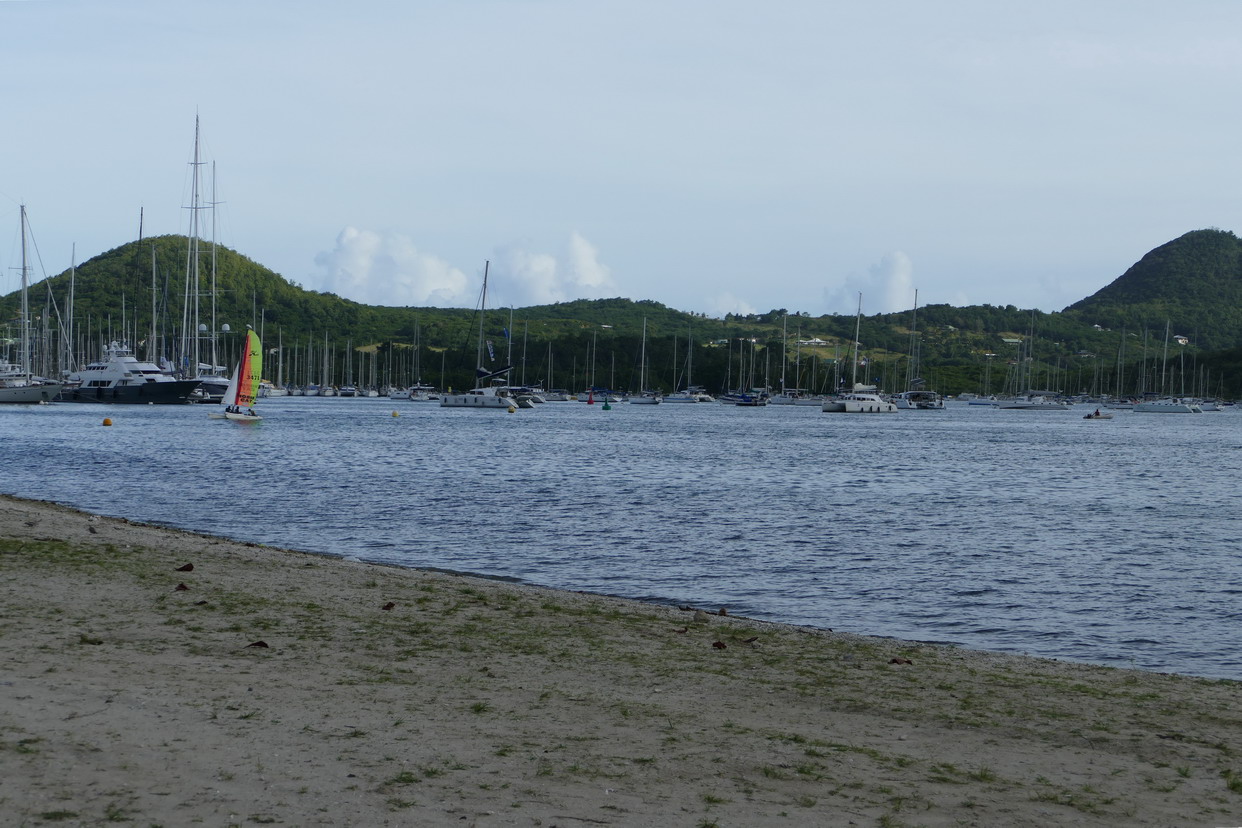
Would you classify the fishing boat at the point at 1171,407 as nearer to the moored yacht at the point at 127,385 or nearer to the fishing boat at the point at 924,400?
the fishing boat at the point at 924,400

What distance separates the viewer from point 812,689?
11648 millimetres

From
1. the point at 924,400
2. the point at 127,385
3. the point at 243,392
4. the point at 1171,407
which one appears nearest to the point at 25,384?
the point at 127,385

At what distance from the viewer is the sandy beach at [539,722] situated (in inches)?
295

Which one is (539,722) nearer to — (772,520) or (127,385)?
(772,520)

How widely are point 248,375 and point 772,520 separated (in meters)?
66.6

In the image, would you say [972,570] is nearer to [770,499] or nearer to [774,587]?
[774,587]

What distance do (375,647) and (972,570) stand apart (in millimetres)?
15852

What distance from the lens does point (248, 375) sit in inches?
3573

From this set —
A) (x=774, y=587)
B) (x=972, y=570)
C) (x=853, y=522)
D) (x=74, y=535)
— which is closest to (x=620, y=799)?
(x=774, y=587)

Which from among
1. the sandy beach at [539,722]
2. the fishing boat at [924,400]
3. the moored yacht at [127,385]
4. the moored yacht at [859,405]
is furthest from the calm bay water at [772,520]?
the fishing boat at [924,400]

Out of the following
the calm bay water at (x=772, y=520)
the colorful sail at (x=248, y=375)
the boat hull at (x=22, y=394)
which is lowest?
the calm bay water at (x=772, y=520)

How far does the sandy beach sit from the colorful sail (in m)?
74.1

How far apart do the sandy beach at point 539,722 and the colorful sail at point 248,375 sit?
74.1m

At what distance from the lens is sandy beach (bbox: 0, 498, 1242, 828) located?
295 inches
